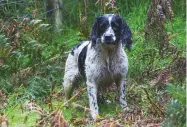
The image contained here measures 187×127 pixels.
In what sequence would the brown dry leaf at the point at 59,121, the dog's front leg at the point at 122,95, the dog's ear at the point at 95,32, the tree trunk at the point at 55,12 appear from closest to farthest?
the brown dry leaf at the point at 59,121 < the dog's ear at the point at 95,32 < the dog's front leg at the point at 122,95 < the tree trunk at the point at 55,12

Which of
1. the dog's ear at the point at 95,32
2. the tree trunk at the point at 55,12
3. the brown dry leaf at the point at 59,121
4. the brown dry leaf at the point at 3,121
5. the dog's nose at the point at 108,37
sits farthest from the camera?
the tree trunk at the point at 55,12

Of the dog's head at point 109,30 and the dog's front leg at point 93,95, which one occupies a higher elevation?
the dog's head at point 109,30

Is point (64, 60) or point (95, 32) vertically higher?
point (95, 32)

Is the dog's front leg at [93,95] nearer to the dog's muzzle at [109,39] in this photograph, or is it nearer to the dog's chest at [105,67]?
the dog's chest at [105,67]

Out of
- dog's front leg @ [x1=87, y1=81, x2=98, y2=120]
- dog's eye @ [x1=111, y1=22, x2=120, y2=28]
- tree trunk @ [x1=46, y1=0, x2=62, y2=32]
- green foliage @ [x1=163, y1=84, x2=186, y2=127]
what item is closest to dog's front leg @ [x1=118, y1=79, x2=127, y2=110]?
dog's front leg @ [x1=87, y1=81, x2=98, y2=120]

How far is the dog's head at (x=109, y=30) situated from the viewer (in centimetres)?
616

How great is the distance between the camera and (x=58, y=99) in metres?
7.59

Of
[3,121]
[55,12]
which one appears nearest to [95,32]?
[3,121]

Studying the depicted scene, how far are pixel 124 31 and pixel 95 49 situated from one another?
0.41 meters

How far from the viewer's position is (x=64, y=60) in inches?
329

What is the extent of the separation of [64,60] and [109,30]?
229 cm

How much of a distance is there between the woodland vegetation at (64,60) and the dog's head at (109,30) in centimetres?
57

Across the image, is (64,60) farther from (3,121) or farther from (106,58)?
(3,121)

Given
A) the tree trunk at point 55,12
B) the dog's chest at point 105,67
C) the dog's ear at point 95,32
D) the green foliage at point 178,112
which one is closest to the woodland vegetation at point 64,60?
the tree trunk at point 55,12
